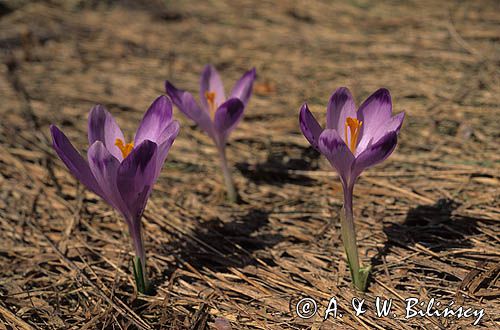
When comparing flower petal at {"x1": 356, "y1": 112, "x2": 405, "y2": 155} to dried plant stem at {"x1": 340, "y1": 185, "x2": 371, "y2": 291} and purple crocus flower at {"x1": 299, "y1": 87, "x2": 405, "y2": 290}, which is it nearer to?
purple crocus flower at {"x1": 299, "y1": 87, "x2": 405, "y2": 290}

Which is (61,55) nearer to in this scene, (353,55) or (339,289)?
(353,55)

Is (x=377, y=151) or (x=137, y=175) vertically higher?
(x=377, y=151)

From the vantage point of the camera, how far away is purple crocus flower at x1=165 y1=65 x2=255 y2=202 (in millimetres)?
2396

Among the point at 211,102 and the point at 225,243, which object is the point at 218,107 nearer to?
the point at 211,102

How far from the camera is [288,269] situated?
7.07 ft

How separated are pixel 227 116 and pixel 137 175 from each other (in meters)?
0.69

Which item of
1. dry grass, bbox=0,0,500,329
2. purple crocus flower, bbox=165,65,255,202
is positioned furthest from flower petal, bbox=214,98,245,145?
dry grass, bbox=0,0,500,329

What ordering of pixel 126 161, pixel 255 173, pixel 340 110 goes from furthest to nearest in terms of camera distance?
pixel 255 173 → pixel 340 110 → pixel 126 161

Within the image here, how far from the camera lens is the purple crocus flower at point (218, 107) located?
2396mm

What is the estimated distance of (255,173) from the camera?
2873 mm

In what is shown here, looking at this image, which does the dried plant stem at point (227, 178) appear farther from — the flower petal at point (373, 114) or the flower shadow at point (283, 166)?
the flower petal at point (373, 114)

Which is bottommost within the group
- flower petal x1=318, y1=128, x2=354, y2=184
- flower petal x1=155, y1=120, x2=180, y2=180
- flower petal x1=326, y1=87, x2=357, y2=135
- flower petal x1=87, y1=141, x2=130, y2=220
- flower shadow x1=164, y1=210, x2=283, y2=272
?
flower shadow x1=164, y1=210, x2=283, y2=272

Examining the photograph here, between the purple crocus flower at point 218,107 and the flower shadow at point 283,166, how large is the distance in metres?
→ 0.25

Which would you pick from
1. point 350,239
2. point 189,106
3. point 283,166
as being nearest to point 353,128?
point 350,239
